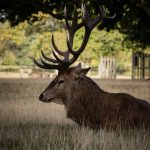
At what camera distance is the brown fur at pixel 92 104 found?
7391mm

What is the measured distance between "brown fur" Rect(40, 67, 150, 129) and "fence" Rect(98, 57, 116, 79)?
4132 centimetres

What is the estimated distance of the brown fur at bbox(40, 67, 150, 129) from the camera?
739 cm

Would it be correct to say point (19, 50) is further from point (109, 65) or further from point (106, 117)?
point (106, 117)

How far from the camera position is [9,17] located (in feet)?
70.0

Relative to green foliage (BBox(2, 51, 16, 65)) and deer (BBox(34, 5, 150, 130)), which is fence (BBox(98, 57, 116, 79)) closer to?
green foliage (BBox(2, 51, 16, 65))

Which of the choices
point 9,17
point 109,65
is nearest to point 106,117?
point 9,17

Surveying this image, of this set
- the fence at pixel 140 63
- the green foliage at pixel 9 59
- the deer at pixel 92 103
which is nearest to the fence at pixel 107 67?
the fence at pixel 140 63

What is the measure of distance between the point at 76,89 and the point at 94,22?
1.60 meters

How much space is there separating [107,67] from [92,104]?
42.5 meters

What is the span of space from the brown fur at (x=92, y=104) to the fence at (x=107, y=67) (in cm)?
4132

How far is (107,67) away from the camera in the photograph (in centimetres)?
4991

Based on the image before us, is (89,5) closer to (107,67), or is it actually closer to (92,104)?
(92,104)

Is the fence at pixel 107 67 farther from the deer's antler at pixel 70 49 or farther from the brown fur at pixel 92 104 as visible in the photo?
the brown fur at pixel 92 104

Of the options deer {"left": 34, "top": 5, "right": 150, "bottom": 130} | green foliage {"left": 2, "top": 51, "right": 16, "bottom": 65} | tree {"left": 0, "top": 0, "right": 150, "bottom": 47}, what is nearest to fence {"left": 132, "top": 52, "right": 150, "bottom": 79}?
tree {"left": 0, "top": 0, "right": 150, "bottom": 47}
